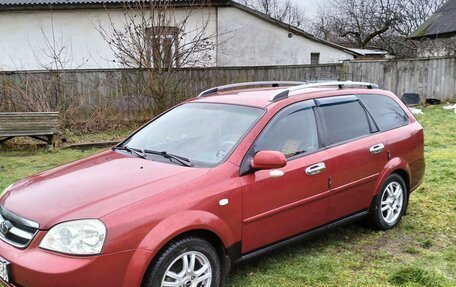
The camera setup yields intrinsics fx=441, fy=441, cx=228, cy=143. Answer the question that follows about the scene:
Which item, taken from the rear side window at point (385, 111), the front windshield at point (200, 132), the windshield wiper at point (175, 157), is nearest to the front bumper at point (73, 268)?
the windshield wiper at point (175, 157)

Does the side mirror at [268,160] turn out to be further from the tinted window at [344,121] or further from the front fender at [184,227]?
the tinted window at [344,121]

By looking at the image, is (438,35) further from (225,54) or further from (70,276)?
(70,276)

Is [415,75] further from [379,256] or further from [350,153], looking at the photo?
[379,256]

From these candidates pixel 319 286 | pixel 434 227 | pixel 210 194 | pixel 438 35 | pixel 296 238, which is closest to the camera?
pixel 210 194

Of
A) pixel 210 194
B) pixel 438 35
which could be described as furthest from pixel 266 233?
pixel 438 35

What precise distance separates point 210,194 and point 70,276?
109cm

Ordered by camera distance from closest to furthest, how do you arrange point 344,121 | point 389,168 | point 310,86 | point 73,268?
point 73,268, point 310,86, point 344,121, point 389,168

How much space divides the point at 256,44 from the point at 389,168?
1390 centimetres

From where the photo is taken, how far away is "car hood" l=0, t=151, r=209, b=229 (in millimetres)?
2877

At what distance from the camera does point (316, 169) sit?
394 cm

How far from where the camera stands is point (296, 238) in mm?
3881

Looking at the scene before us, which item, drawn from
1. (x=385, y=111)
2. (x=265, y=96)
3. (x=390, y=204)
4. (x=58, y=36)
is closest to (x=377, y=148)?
(x=385, y=111)

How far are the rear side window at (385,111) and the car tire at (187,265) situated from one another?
8.35ft

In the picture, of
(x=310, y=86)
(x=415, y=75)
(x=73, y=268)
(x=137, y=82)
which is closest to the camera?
(x=73, y=268)
